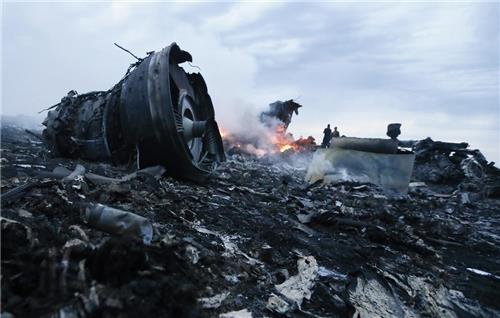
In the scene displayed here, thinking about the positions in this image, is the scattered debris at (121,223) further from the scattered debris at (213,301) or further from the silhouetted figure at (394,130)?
the silhouetted figure at (394,130)

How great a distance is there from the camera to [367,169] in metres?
9.78

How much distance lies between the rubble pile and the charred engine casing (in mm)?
408

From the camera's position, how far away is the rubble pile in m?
1.82

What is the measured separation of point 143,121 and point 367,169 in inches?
262

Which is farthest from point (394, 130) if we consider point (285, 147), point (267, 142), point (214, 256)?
point (267, 142)

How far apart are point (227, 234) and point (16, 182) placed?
94.1 inches

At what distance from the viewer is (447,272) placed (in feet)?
13.0

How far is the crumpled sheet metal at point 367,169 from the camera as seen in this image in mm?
9430

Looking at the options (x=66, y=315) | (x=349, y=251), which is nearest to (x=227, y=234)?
(x=349, y=251)

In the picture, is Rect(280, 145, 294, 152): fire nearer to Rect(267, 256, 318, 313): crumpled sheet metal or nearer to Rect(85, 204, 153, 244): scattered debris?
Rect(267, 256, 318, 313): crumpled sheet metal

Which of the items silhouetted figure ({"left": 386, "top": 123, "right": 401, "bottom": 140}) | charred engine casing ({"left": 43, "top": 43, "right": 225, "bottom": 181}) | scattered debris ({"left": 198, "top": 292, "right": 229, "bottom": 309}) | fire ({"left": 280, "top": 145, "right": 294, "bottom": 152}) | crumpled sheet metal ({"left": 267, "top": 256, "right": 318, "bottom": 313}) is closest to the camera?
scattered debris ({"left": 198, "top": 292, "right": 229, "bottom": 309})

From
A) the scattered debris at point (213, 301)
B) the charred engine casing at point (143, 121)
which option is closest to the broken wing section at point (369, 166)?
the charred engine casing at point (143, 121)

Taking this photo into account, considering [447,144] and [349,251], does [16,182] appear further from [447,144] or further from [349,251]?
[447,144]

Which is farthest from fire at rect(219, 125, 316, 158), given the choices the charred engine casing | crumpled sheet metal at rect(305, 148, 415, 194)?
the charred engine casing
